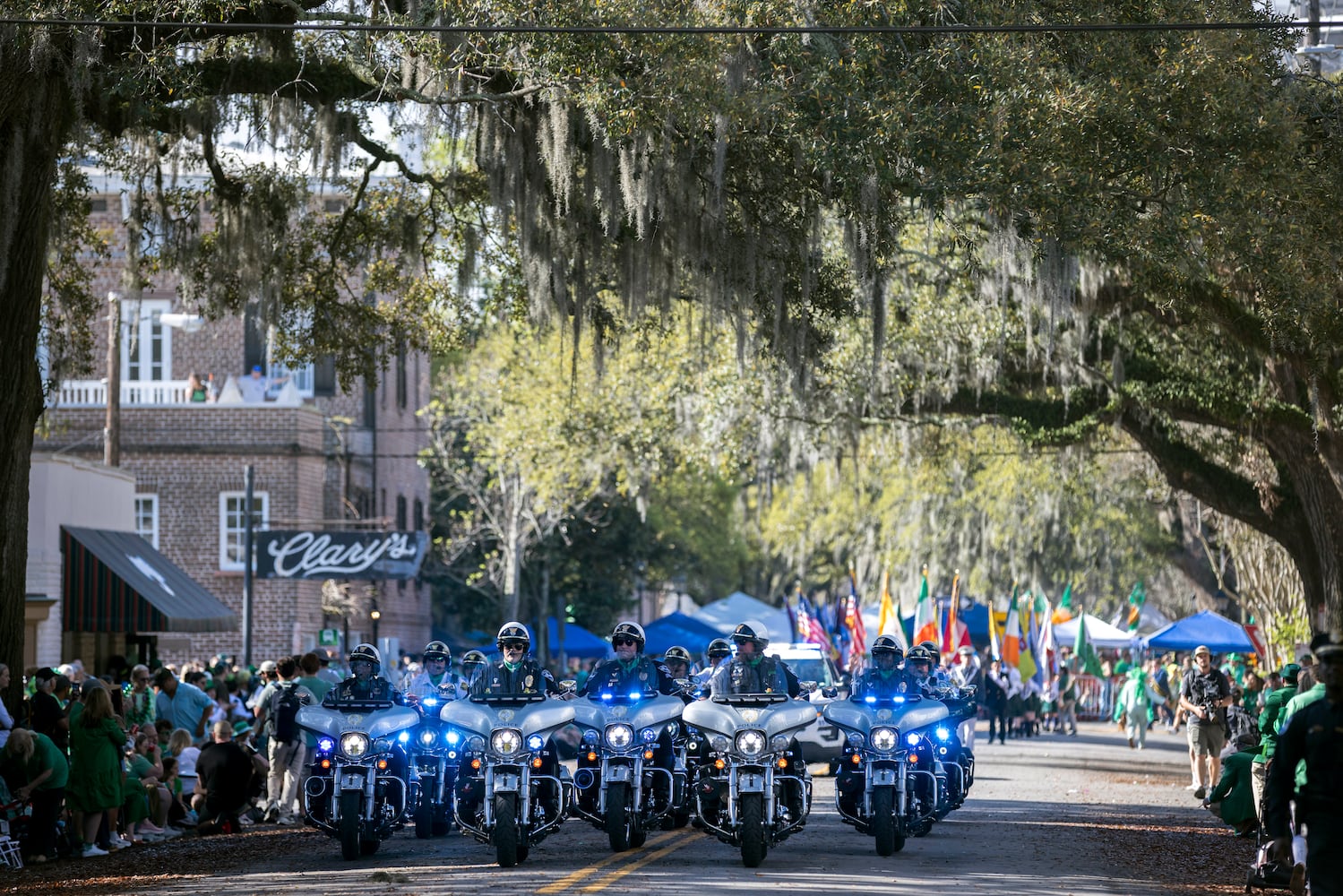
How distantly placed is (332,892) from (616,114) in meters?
7.28

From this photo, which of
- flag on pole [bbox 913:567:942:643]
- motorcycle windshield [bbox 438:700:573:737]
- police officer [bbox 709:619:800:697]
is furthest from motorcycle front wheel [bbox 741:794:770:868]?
flag on pole [bbox 913:567:942:643]

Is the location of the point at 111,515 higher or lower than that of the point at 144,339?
lower

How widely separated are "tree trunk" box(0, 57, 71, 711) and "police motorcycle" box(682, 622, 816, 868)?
19.5 feet

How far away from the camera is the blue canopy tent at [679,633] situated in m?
40.6

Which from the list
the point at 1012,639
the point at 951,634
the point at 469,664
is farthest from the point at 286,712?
the point at 1012,639

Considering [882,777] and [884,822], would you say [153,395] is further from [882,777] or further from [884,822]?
[884,822]

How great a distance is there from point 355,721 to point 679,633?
82.8 feet

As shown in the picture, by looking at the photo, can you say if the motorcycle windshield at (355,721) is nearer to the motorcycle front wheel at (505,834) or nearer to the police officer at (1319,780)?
the motorcycle front wheel at (505,834)

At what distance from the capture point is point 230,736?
18938 mm

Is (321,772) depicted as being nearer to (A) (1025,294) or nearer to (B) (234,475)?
(A) (1025,294)

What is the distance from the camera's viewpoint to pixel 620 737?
49.5 ft

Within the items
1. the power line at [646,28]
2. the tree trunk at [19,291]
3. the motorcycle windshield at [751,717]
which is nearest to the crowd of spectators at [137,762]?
the tree trunk at [19,291]

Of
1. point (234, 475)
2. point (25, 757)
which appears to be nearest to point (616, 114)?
point (25, 757)

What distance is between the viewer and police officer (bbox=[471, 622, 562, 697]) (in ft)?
50.5
